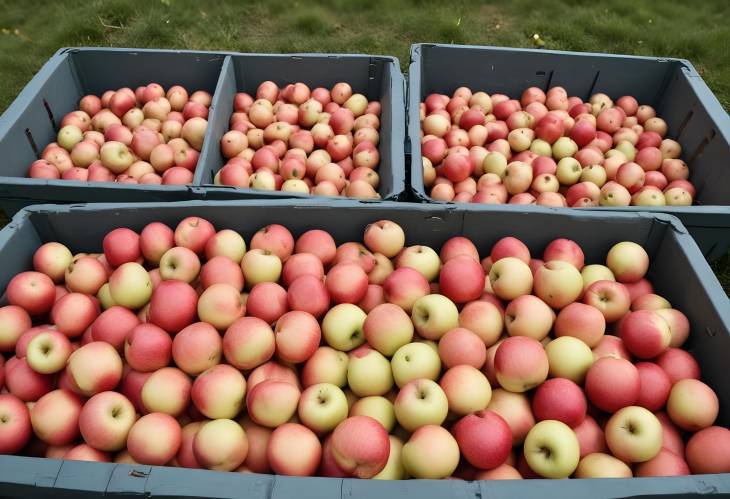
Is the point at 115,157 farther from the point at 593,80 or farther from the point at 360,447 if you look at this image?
the point at 593,80

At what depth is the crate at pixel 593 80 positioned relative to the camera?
290 cm

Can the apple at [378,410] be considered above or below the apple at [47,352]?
below

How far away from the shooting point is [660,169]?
295 cm

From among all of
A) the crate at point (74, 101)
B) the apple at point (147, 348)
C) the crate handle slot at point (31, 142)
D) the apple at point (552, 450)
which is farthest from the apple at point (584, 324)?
the crate handle slot at point (31, 142)

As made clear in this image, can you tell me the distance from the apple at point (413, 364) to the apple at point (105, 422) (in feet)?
2.59

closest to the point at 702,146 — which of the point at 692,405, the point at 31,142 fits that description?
the point at 692,405

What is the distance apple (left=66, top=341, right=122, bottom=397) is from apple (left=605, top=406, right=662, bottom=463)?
4.82 ft

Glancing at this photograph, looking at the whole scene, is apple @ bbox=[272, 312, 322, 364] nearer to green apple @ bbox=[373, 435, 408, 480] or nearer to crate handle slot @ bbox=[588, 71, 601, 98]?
green apple @ bbox=[373, 435, 408, 480]

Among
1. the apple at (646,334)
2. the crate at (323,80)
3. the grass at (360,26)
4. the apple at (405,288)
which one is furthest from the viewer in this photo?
the grass at (360,26)

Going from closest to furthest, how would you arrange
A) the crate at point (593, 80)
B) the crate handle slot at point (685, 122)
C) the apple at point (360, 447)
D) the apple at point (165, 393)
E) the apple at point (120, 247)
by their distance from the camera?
the apple at point (360, 447), the apple at point (165, 393), the apple at point (120, 247), the crate at point (593, 80), the crate handle slot at point (685, 122)

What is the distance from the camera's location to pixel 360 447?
138cm

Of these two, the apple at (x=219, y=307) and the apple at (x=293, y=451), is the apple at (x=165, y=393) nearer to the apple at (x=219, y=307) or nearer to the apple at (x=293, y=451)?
the apple at (x=219, y=307)

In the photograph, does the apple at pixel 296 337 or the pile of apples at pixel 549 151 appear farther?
the pile of apples at pixel 549 151

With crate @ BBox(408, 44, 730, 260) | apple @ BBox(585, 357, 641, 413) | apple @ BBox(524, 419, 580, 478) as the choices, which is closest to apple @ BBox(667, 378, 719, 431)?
apple @ BBox(585, 357, 641, 413)
